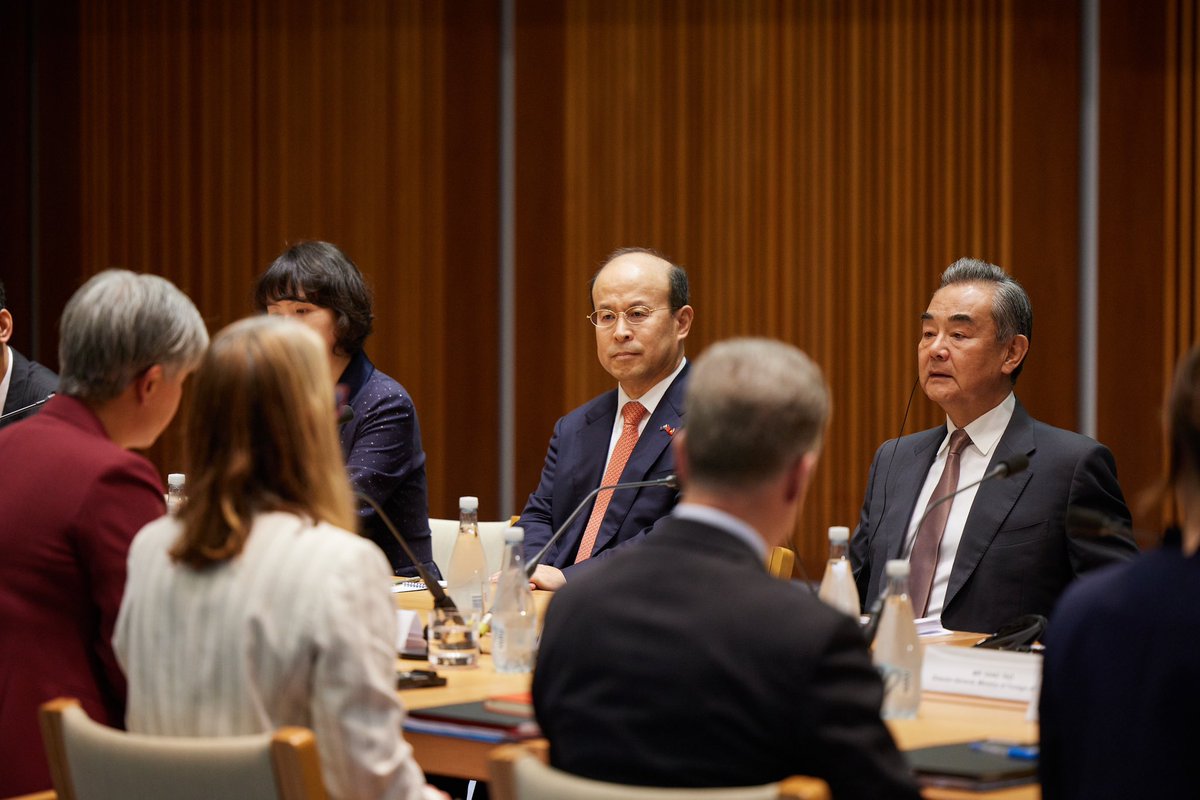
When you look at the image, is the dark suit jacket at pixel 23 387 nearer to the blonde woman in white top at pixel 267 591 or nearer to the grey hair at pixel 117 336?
the grey hair at pixel 117 336

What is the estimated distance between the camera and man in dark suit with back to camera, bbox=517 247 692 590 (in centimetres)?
397

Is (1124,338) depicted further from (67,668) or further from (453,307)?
(67,668)

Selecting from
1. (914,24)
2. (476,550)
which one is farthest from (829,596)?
(914,24)

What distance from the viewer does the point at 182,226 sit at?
260 inches

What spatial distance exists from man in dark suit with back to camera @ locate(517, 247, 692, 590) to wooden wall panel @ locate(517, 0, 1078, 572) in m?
1.95

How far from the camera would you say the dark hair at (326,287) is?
13.8 feet

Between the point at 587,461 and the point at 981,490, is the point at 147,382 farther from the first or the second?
the point at 981,490

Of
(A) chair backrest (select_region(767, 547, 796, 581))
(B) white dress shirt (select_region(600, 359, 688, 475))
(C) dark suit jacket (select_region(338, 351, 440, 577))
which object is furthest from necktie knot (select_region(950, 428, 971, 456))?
(C) dark suit jacket (select_region(338, 351, 440, 577))

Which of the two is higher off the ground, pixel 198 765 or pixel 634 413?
pixel 634 413

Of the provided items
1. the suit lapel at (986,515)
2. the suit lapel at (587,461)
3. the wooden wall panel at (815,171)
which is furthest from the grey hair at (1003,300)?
the wooden wall panel at (815,171)

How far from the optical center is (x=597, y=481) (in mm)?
4141

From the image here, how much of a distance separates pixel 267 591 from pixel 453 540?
242cm

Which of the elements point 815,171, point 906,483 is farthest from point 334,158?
point 906,483

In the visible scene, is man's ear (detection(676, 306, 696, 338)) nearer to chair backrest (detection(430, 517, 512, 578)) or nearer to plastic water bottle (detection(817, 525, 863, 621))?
chair backrest (detection(430, 517, 512, 578))
